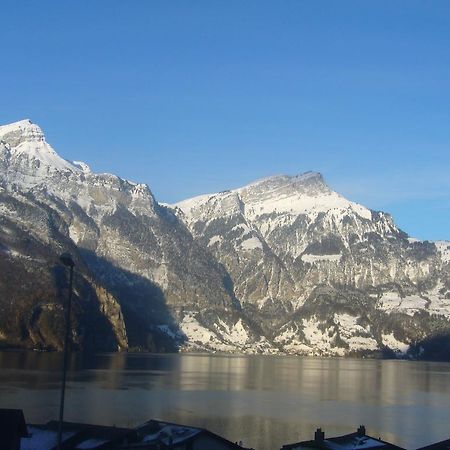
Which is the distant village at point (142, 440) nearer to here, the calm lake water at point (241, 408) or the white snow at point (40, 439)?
the white snow at point (40, 439)

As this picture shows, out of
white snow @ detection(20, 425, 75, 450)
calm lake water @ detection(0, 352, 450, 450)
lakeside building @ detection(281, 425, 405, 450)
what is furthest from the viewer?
calm lake water @ detection(0, 352, 450, 450)

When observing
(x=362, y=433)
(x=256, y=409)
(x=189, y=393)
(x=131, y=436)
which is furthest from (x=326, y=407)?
(x=131, y=436)

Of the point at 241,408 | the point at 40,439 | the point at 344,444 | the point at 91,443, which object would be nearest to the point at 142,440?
the point at 91,443

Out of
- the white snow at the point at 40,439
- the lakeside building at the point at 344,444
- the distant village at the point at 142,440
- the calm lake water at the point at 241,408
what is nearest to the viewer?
the white snow at the point at 40,439

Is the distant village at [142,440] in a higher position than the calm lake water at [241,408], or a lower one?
higher

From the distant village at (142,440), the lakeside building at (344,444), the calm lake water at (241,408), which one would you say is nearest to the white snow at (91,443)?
the distant village at (142,440)

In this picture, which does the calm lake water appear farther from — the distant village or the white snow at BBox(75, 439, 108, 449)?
the white snow at BBox(75, 439, 108, 449)

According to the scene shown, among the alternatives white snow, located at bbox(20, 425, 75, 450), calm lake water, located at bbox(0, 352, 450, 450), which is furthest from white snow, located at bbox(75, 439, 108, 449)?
calm lake water, located at bbox(0, 352, 450, 450)

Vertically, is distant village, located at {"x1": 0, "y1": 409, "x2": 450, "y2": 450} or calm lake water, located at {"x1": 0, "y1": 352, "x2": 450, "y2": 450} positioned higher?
distant village, located at {"x1": 0, "y1": 409, "x2": 450, "y2": 450}

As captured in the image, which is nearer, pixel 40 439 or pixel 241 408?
pixel 40 439

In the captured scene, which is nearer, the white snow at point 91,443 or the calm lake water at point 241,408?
the white snow at point 91,443

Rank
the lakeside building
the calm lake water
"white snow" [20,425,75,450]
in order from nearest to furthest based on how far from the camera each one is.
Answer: "white snow" [20,425,75,450] < the lakeside building < the calm lake water

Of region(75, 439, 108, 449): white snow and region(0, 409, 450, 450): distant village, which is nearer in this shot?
region(75, 439, 108, 449): white snow

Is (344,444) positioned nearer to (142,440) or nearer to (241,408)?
(142,440)
